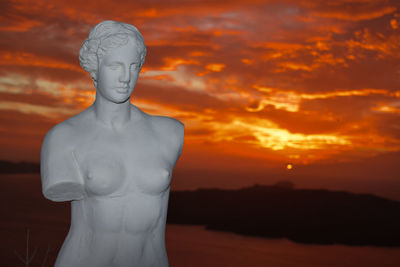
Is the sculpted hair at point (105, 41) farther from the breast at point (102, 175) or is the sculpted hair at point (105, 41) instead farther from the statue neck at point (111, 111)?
the breast at point (102, 175)

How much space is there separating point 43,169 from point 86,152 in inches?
13.2

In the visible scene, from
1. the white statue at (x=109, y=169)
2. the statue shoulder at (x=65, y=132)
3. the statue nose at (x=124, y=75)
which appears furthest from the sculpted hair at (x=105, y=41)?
the statue shoulder at (x=65, y=132)

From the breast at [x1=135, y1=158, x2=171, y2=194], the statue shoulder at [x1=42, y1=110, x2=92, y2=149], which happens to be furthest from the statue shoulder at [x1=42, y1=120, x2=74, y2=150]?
the breast at [x1=135, y1=158, x2=171, y2=194]

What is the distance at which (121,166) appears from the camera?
167 inches

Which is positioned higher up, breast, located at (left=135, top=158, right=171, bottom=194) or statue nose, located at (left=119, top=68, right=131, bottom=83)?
statue nose, located at (left=119, top=68, right=131, bottom=83)

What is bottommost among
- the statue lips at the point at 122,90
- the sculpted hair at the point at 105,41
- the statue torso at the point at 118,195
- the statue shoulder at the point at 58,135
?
the statue torso at the point at 118,195

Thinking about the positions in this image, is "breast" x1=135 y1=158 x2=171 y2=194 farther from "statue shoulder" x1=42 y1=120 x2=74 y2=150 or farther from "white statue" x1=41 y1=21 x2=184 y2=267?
"statue shoulder" x1=42 y1=120 x2=74 y2=150

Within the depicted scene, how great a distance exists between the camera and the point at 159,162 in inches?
173

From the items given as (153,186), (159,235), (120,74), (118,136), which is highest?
(120,74)

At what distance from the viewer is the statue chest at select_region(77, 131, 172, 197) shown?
13.7ft

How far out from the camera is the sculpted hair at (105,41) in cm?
413

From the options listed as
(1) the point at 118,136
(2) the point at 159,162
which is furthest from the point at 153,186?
(1) the point at 118,136

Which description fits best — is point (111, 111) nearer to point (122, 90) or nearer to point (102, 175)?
point (122, 90)

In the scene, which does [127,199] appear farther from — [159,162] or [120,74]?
[120,74]
